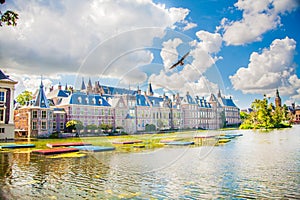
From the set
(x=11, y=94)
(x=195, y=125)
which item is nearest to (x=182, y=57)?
(x=195, y=125)

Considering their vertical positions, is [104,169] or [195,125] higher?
[195,125]

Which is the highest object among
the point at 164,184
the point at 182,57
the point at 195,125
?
the point at 182,57

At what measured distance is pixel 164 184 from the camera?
10.2m

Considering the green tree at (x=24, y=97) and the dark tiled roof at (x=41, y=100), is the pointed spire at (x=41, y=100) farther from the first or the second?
the green tree at (x=24, y=97)

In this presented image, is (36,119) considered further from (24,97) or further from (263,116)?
(263,116)

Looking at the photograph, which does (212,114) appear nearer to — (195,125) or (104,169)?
(195,125)

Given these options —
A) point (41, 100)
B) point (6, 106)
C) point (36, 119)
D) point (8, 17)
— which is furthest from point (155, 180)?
point (41, 100)

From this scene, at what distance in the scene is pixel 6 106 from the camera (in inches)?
1494

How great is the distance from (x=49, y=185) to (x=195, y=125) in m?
12.2

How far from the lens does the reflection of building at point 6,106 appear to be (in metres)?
37.5

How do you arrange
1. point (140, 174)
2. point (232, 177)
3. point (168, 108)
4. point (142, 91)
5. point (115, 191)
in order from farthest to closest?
point (168, 108)
point (142, 91)
point (140, 174)
point (232, 177)
point (115, 191)

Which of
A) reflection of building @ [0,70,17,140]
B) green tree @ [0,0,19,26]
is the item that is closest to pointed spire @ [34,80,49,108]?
reflection of building @ [0,70,17,140]

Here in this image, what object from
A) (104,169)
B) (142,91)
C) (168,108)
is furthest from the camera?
(168,108)

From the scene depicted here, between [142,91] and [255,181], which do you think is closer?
[255,181]
